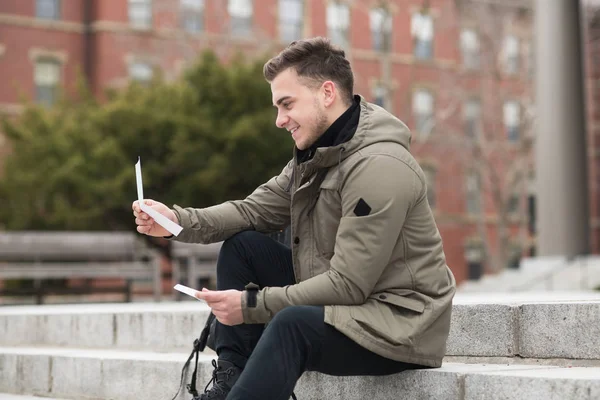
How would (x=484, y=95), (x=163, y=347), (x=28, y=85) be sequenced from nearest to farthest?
(x=163, y=347) < (x=484, y=95) < (x=28, y=85)

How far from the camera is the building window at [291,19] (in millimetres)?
38438

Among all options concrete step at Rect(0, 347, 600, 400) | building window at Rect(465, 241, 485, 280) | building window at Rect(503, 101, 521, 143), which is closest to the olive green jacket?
A: concrete step at Rect(0, 347, 600, 400)

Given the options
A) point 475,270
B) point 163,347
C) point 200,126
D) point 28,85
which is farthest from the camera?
point 475,270

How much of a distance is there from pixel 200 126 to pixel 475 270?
2139 cm

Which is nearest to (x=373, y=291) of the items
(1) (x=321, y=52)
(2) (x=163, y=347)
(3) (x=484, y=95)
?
(1) (x=321, y=52)

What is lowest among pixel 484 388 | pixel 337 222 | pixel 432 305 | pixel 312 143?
pixel 484 388

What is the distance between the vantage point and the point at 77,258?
18531 mm

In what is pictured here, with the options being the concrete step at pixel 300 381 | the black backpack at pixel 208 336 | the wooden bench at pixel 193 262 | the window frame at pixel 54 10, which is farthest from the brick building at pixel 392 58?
the black backpack at pixel 208 336

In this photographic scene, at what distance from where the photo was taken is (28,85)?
113 ft

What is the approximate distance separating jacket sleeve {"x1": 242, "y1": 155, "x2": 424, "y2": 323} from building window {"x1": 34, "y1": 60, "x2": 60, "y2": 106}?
105 ft

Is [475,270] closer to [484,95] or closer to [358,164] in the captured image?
[484,95]

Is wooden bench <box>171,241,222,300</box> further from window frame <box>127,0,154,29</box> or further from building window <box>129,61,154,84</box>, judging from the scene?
window frame <box>127,0,154,29</box>

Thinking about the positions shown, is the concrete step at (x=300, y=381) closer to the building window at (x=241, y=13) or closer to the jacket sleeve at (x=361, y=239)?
the jacket sleeve at (x=361, y=239)

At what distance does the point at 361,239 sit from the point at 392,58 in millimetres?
38339
